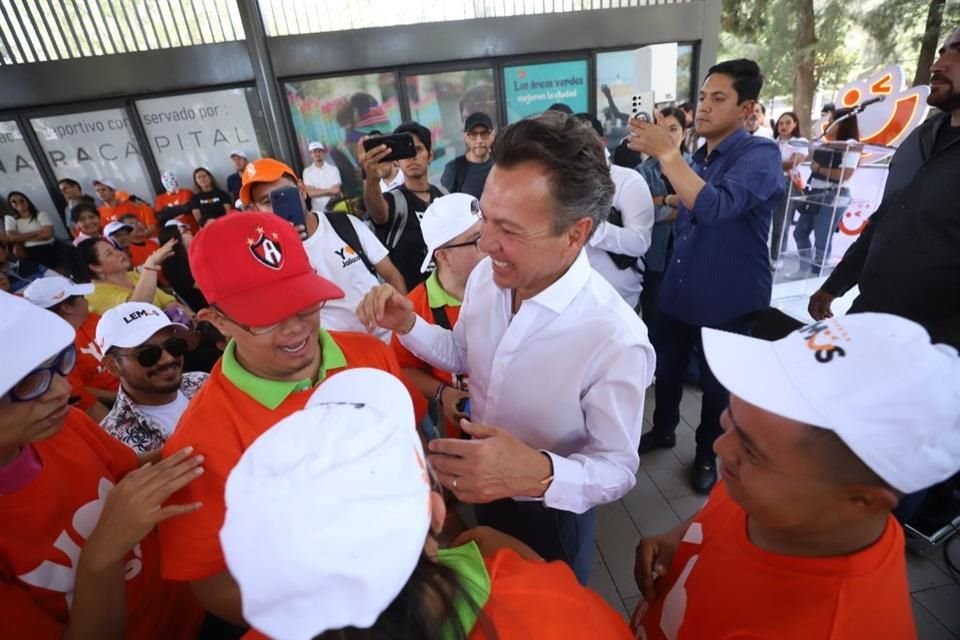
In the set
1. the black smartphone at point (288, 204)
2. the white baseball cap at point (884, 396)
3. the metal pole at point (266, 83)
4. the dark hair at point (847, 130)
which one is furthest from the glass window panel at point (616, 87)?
the white baseball cap at point (884, 396)

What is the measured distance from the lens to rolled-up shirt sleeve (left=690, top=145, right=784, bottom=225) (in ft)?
7.11

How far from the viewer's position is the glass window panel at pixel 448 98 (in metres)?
Result: 7.50

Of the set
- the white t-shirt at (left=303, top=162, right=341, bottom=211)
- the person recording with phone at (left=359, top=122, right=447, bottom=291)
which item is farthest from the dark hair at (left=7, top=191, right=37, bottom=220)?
the person recording with phone at (left=359, top=122, right=447, bottom=291)

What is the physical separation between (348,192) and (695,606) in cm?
792

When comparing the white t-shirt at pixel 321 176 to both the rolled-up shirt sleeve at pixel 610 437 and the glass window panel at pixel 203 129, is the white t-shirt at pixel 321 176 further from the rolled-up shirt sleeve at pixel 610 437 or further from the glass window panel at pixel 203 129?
the rolled-up shirt sleeve at pixel 610 437

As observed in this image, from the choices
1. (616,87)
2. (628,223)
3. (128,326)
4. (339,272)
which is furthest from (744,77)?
(616,87)

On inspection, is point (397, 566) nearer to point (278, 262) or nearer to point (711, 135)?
point (278, 262)

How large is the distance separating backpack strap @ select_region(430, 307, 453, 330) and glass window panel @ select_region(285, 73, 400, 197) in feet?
20.9

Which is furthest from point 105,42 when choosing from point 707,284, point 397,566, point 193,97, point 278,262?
point 397,566

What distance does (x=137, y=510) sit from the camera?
99 cm

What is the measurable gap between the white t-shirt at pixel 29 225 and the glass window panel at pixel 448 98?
550 cm

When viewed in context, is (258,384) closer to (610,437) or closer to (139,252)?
(610,437)

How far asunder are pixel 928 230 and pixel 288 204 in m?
A: 2.90

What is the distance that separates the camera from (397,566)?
647 millimetres
